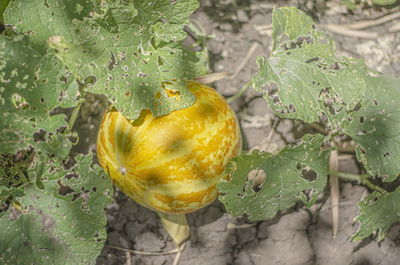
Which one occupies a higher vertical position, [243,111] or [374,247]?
[243,111]

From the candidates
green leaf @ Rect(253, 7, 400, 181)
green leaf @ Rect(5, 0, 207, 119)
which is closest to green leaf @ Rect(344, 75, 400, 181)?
green leaf @ Rect(253, 7, 400, 181)

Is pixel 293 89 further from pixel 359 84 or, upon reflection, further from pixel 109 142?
pixel 109 142

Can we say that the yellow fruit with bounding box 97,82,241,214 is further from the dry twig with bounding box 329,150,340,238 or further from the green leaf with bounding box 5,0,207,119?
the dry twig with bounding box 329,150,340,238

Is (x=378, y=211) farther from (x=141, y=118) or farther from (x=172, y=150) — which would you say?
(x=141, y=118)

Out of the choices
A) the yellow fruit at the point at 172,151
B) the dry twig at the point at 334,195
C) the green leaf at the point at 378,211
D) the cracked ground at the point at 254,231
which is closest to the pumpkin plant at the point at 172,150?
the yellow fruit at the point at 172,151

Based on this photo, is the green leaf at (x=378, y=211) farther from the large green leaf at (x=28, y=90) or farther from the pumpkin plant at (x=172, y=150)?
the large green leaf at (x=28, y=90)

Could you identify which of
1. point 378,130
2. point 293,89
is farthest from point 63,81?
point 378,130
